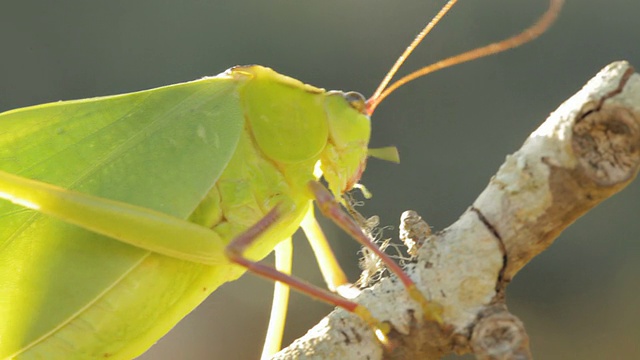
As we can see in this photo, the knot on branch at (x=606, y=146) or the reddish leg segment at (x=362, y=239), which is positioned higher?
the knot on branch at (x=606, y=146)

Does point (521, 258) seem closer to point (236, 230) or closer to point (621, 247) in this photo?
point (236, 230)

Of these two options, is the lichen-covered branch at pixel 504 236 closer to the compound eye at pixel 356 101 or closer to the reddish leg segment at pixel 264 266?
the reddish leg segment at pixel 264 266

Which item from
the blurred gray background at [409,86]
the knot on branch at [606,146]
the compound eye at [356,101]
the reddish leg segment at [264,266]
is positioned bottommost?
the blurred gray background at [409,86]

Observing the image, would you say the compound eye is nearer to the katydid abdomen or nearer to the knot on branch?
the katydid abdomen

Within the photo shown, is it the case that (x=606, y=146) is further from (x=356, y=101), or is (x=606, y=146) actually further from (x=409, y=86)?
(x=409, y=86)

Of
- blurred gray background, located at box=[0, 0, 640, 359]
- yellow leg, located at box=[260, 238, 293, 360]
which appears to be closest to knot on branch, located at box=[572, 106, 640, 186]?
yellow leg, located at box=[260, 238, 293, 360]

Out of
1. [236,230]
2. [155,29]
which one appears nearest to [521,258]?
[236,230]

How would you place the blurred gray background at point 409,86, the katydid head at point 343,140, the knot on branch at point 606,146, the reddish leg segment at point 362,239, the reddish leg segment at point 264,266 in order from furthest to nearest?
the blurred gray background at point 409,86 < the katydid head at point 343,140 < the reddish leg segment at point 264,266 < the reddish leg segment at point 362,239 < the knot on branch at point 606,146

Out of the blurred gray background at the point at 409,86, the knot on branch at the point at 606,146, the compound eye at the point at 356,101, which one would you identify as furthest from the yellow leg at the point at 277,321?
the blurred gray background at the point at 409,86
